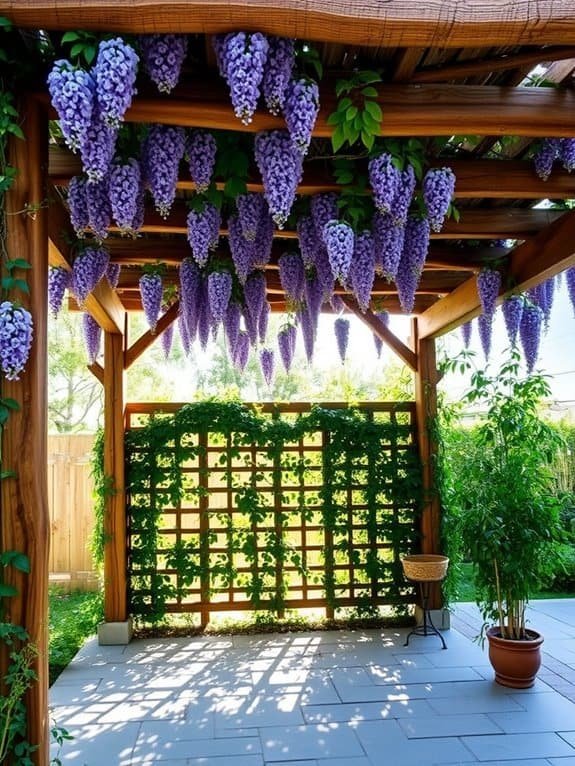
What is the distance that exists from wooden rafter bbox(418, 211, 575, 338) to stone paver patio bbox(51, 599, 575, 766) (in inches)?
82.5

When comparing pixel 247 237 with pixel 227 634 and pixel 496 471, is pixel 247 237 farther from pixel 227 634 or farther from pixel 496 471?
pixel 227 634

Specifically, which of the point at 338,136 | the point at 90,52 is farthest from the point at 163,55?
the point at 338,136

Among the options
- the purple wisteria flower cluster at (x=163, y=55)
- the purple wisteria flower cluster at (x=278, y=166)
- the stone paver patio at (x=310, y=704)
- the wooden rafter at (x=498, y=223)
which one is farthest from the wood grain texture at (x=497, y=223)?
the stone paver patio at (x=310, y=704)

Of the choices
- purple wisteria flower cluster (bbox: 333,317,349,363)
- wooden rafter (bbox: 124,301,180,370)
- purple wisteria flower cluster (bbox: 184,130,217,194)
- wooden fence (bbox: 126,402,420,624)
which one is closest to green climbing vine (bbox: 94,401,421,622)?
wooden fence (bbox: 126,402,420,624)

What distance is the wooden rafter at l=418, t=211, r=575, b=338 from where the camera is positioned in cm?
264

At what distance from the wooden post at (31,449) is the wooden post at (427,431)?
3.55 metres

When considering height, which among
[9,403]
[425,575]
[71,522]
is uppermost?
[9,403]

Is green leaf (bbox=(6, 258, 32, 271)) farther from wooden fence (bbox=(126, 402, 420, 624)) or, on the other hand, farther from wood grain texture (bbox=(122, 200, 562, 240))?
wooden fence (bbox=(126, 402, 420, 624))

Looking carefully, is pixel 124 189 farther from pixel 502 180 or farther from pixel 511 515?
pixel 511 515

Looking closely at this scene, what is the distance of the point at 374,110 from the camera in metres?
1.65

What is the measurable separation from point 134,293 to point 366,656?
2886 millimetres

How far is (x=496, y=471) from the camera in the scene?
11.7ft

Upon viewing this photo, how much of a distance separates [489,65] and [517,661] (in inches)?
118

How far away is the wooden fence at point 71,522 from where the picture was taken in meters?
5.77
